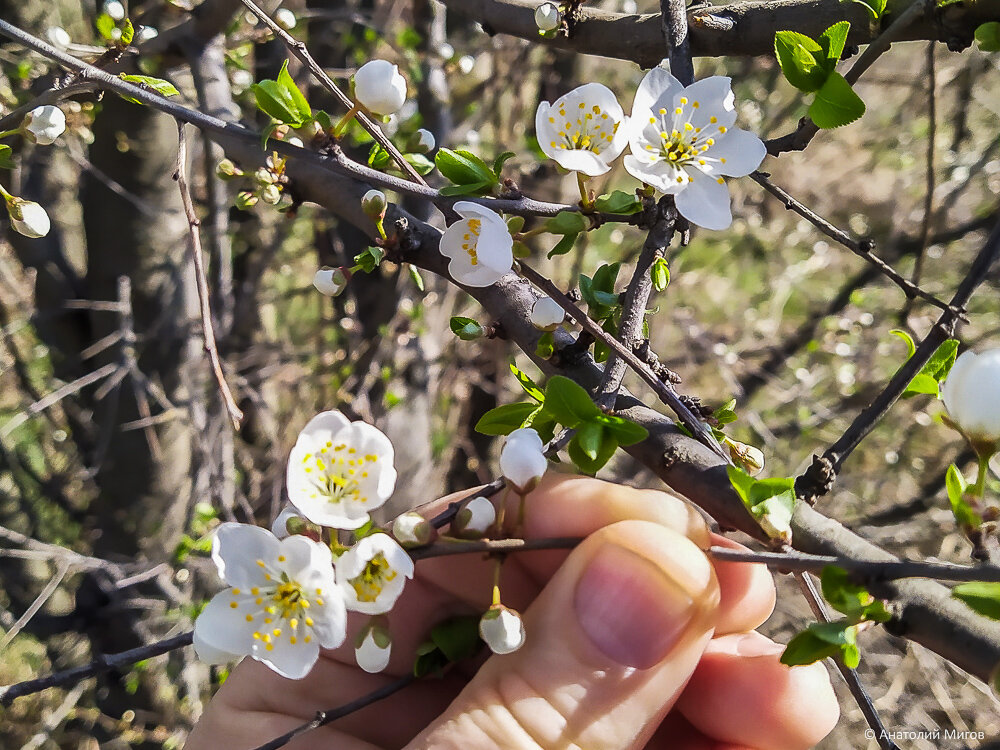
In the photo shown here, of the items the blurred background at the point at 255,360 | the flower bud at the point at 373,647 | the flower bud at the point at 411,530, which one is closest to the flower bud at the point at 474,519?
the flower bud at the point at 411,530

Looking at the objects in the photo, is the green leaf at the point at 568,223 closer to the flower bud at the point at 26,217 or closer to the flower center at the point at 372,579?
the flower center at the point at 372,579

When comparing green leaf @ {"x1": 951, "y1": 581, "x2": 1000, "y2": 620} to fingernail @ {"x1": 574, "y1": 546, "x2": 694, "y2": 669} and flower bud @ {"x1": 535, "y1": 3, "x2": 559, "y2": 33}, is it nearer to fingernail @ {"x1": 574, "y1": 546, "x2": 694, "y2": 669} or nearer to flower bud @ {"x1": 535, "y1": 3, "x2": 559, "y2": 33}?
fingernail @ {"x1": 574, "y1": 546, "x2": 694, "y2": 669}

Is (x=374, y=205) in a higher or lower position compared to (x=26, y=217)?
higher

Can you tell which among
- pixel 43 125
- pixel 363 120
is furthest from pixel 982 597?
pixel 43 125

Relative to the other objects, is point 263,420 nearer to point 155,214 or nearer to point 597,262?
point 155,214

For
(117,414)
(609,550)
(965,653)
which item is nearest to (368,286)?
(117,414)

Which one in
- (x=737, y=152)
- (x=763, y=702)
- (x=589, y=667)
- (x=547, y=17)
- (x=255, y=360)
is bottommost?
(x=255, y=360)

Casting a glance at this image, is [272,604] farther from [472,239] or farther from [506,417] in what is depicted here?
[472,239]
